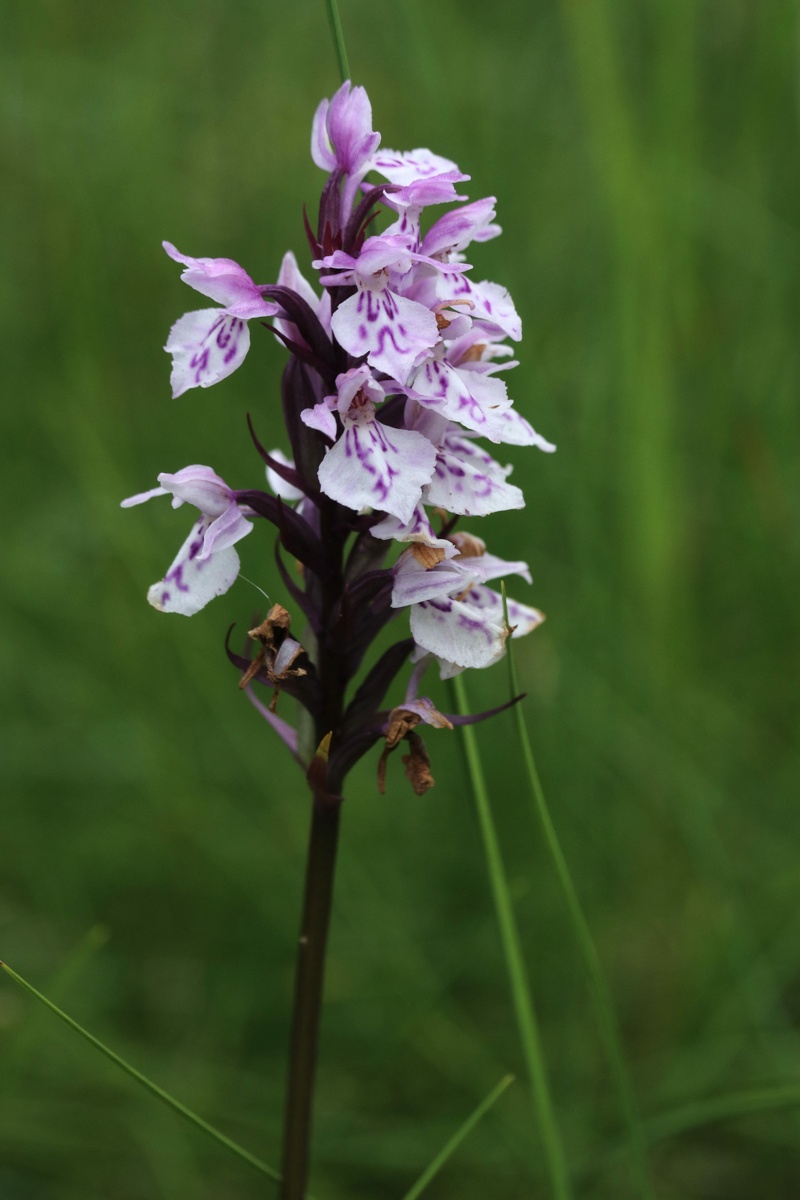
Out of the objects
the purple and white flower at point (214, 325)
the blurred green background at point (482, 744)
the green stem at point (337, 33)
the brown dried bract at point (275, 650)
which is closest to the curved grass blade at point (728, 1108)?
the blurred green background at point (482, 744)

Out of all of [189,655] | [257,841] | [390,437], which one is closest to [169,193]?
[189,655]

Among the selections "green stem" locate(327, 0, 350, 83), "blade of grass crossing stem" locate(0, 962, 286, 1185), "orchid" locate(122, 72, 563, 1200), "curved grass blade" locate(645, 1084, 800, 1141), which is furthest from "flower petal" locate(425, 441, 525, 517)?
"curved grass blade" locate(645, 1084, 800, 1141)

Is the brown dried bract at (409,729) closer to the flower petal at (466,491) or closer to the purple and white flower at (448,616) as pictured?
the purple and white flower at (448,616)

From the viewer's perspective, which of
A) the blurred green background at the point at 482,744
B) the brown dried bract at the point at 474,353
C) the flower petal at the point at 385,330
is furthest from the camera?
the blurred green background at the point at 482,744

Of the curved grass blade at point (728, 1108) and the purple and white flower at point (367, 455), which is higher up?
the purple and white flower at point (367, 455)

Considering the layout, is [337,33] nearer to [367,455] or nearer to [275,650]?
[367,455]

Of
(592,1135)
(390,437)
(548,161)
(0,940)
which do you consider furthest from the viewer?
(548,161)

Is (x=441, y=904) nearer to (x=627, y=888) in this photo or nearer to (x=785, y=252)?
(x=627, y=888)
